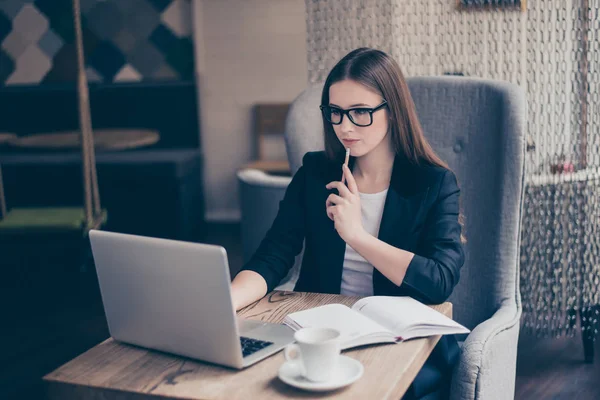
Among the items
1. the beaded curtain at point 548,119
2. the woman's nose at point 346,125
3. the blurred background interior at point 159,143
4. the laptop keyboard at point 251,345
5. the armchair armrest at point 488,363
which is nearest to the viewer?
the laptop keyboard at point 251,345

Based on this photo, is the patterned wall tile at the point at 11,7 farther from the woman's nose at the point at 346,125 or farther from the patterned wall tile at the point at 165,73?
the woman's nose at the point at 346,125

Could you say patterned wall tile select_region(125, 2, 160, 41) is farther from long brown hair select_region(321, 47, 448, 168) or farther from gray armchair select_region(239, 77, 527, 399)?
long brown hair select_region(321, 47, 448, 168)

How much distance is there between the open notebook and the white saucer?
77 millimetres

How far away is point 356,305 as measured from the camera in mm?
1442

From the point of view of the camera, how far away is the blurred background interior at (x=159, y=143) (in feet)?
8.47

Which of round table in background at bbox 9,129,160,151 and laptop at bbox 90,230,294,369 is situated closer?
laptop at bbox 90,230,294,369

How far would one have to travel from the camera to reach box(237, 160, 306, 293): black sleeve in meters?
1.66

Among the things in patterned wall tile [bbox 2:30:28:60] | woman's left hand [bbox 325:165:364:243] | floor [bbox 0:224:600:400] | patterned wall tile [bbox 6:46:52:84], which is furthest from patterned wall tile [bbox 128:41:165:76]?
woman's left hand [bbox 325:165:364:243]

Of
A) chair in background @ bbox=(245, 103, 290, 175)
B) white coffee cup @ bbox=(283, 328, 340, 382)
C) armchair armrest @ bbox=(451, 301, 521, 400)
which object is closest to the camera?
white coffee cup @ bbox=(283, 328, 340, 382)

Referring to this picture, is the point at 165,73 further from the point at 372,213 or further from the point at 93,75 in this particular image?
the point at 372,213

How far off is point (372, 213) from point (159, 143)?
4.00 meters

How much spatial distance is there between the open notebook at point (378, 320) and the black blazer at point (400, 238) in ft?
0.43

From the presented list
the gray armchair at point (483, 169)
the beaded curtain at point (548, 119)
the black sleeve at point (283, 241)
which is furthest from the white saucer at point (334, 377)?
the beaded curtain at point (548, 119)

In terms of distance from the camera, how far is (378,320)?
1.35 m
